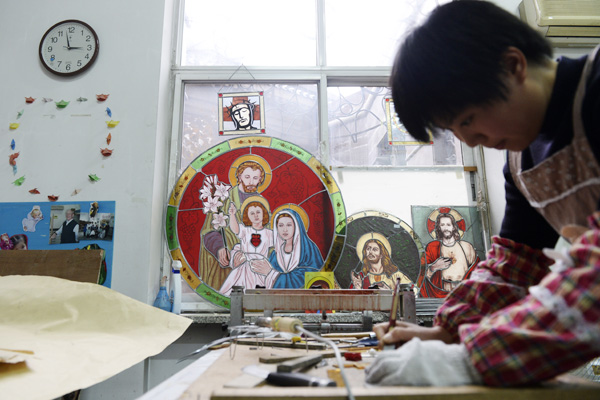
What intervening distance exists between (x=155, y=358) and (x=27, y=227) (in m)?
0.89

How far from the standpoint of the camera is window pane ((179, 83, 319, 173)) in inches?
89.2

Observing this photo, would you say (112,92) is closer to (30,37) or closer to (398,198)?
(30,37)

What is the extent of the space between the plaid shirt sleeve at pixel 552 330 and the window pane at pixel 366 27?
2.09m

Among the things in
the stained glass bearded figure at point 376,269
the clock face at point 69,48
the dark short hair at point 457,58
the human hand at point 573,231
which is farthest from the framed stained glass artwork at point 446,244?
the clock face at point 69,48

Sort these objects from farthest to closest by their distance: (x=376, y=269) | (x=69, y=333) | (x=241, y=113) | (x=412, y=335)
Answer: (x=241, y=113) → (x=376, y=269) → (x=69, y=333) → (x=412, y=335)

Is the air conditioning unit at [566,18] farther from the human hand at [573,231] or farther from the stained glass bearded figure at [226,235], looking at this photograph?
the human hand at [573,231]

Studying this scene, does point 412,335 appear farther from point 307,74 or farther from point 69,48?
point 69,48

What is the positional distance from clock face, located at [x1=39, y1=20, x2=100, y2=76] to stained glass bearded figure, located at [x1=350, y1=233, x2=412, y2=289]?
1.73 metres

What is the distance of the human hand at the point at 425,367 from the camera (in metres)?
0.52

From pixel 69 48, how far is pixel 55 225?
95 centimetres

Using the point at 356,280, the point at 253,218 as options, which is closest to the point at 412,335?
the point at 356,280

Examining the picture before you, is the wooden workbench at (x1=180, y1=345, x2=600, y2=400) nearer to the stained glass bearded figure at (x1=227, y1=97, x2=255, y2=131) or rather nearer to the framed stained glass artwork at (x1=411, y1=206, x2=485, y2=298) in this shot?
the framed stained glass artwork at (x1=411, y1=206, x2=485, y2=298)

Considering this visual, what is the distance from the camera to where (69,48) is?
86.8 inches

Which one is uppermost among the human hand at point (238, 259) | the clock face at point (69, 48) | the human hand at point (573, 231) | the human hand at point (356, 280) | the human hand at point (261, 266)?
the clock face at point (69, 48)
